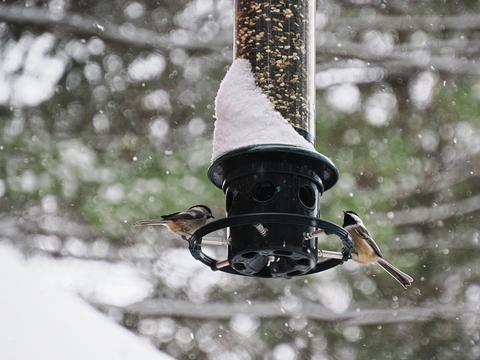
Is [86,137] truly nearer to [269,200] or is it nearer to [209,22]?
[209,22]

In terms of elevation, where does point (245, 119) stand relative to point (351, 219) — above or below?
above

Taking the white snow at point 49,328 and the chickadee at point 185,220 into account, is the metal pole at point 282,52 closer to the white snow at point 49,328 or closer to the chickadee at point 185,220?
the chickadee at point 185,220

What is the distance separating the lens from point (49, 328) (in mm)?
4715

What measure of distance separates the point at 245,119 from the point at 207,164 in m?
2.97

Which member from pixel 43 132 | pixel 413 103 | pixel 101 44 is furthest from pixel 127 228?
pixel 413 103

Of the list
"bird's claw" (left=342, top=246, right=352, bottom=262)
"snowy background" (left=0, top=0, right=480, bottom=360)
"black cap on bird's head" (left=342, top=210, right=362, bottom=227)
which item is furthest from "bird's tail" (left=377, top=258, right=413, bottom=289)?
"snowy background" (left=0, top=0, right=480, bottom=360)

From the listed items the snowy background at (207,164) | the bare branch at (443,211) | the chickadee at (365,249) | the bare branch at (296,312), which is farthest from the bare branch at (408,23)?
the chickadee at (365,249)

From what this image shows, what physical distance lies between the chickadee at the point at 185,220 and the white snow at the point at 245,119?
26.3 inches

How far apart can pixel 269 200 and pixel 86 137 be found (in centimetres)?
374

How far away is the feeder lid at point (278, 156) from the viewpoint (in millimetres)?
3531

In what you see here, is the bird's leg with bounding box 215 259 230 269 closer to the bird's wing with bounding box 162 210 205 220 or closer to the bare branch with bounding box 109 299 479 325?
the bird's wing with bounding box 162 210 205 220

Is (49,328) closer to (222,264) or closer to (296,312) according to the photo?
(222,264)

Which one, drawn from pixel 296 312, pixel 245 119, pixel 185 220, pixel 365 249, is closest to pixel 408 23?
pixel 296 312

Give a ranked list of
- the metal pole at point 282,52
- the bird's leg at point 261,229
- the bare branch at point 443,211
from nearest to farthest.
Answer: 1. the bird's leg at point 261,229
2. the metal pole at point 282,52
3. the bare branch at point 443,211
